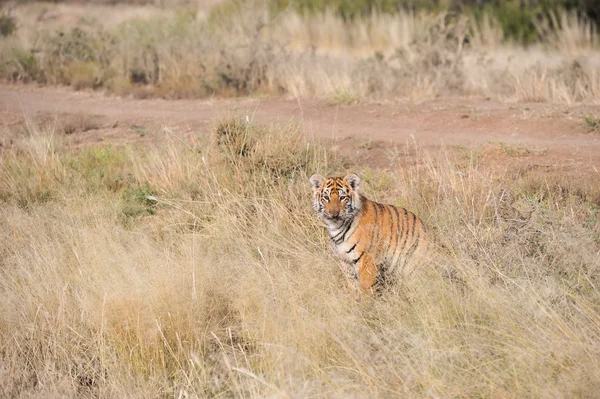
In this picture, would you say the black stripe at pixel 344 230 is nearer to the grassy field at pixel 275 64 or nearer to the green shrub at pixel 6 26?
the grassy field at pixel 275 64

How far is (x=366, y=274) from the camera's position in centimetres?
641

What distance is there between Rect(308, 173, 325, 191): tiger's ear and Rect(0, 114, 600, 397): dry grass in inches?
25.3

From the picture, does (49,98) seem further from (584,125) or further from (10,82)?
(584,125)

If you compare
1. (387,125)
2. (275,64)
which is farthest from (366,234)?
(275,64)

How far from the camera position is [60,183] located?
31.6 feet

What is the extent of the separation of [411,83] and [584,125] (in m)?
4.85

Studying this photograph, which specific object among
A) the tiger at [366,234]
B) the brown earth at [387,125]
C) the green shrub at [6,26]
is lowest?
the brown earth at [387,125]

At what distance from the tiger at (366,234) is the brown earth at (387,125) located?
2.15 m

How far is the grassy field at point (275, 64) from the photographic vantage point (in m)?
14.2

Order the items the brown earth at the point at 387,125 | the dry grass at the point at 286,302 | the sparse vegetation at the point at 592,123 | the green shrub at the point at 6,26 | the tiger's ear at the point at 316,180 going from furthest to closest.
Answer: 1. the green shrub at the point at 6,26
2. the sparse vegetation at the point at 592,123
3. the brown earth at the point at 387,125
4. the tiger's ear at the point at 316,180
5. the dry grass at the point at 286,302

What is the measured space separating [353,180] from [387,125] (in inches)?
212

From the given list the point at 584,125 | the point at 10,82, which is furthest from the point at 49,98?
the point at 584,125

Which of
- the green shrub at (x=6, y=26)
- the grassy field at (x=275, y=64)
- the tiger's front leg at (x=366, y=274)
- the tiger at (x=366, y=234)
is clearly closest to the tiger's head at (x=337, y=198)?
the tiger at (x=366, y=234)

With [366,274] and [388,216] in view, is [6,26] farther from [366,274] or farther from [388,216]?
[366,274]
